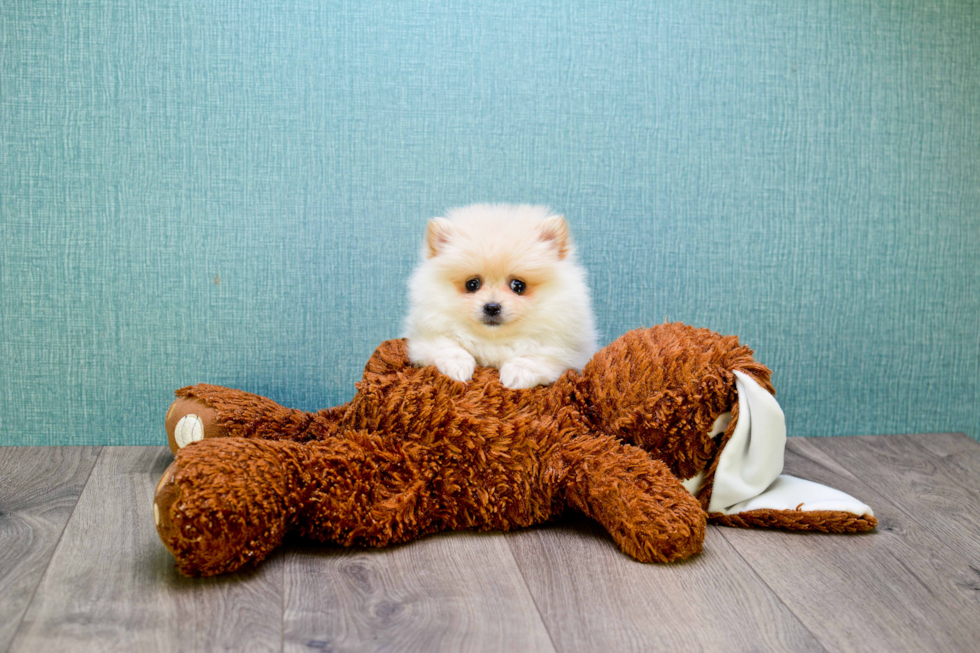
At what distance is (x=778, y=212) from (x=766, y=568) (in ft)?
2.72

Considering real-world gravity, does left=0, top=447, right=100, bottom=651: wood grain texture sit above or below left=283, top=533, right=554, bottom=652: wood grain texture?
below

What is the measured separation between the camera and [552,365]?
1.23 m

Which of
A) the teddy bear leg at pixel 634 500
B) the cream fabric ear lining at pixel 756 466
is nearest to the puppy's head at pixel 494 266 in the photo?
the teddy bear leg at pixel 634 500

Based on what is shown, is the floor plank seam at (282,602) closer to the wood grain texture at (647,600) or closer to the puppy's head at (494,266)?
the wood grain texture at (647,600)

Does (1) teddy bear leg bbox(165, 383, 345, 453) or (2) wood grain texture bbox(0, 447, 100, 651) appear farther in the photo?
(1) teddy bear leg bbox(165, 383, 345, 453)

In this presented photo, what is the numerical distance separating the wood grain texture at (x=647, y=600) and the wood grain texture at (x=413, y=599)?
0.12 ft

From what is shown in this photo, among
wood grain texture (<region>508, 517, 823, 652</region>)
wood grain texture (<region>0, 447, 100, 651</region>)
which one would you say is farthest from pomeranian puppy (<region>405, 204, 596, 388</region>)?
wood grain texture (<region>0, 447, 100, 651</region>)

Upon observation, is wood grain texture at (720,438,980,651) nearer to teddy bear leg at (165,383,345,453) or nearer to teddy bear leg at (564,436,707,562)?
teddy bear leg at (564,436,707,562)

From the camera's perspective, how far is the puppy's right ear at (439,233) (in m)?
1.25

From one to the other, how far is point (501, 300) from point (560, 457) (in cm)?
26

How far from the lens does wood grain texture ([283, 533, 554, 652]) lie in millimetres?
867

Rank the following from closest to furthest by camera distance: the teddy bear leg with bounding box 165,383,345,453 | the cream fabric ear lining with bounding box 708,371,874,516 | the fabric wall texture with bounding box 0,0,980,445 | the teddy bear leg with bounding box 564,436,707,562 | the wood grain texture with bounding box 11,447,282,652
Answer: the wood grain texture with bounding box 11,447,282,652 → the teddy bear leg with bounding box 564,436,707,562 → the cream fabric ear lining with bounding box 708,371,874,516 → the teddy bear leg with bounding box 165,383,345,453 → the fabric wall texture with bounding box 0,0,980,445

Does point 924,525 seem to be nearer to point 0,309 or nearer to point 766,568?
point 766,568

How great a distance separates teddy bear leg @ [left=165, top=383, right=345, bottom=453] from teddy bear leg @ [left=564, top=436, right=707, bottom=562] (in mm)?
422
